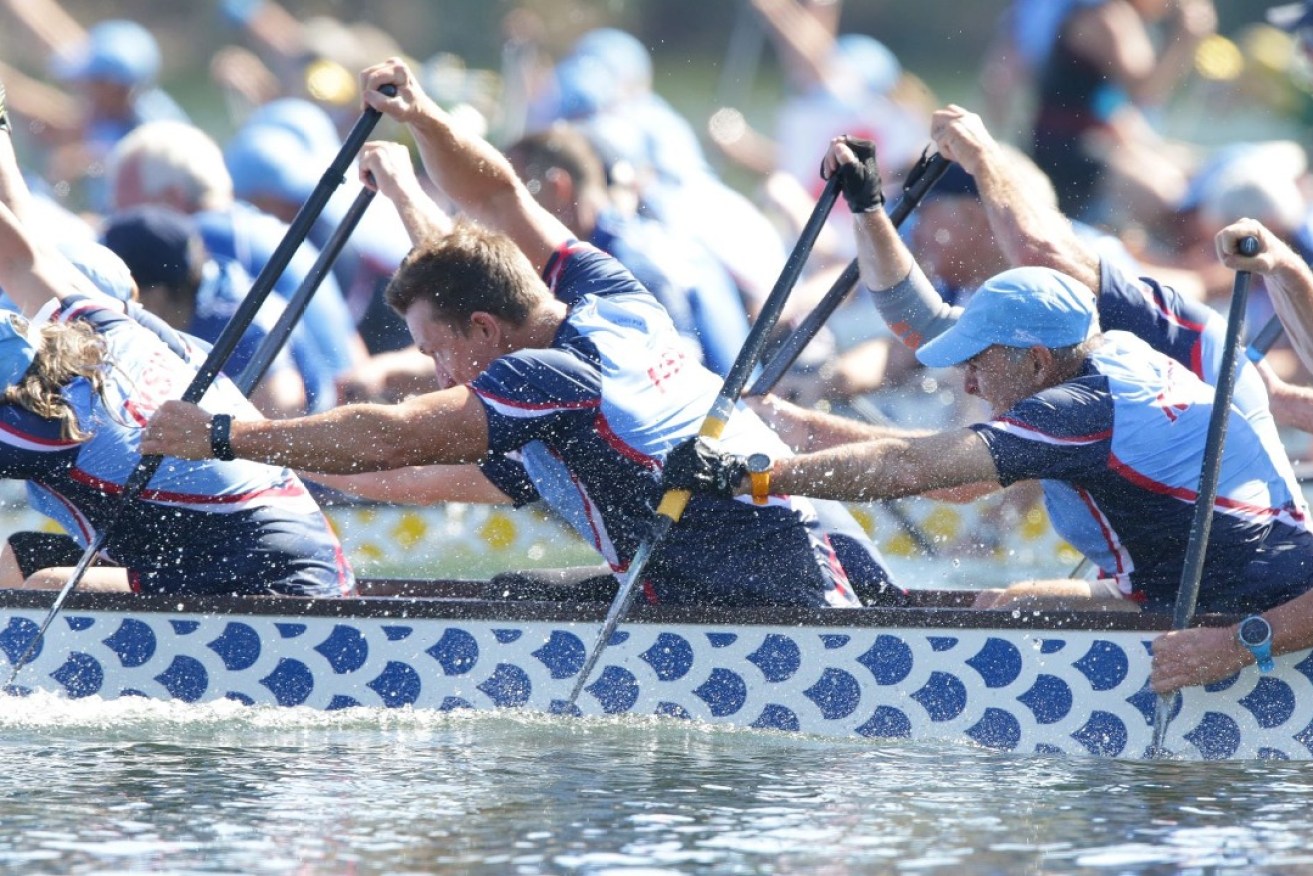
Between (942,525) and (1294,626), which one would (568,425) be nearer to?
(1294,626)

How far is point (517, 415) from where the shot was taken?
5246 mm

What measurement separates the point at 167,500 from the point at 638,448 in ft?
4.03

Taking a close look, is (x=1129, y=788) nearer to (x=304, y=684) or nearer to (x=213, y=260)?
(x=304, y=684)

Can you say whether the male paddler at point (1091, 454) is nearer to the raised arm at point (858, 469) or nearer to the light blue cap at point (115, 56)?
the raised arm at point (858, 469)

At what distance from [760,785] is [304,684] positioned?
135cm

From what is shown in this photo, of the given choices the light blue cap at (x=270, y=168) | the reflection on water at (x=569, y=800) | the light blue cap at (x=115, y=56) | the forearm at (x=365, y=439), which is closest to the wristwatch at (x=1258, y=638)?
the reflection on water at (x=569, y=800)

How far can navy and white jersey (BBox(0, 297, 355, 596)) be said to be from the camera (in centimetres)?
557

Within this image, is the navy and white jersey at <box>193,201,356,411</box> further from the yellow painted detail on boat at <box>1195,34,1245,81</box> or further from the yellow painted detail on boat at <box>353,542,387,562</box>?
the yellow painted detail on boat at <box>1195,34,1245,81</box>

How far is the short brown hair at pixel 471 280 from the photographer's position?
5422 millimetres

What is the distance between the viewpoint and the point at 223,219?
9.34 meters

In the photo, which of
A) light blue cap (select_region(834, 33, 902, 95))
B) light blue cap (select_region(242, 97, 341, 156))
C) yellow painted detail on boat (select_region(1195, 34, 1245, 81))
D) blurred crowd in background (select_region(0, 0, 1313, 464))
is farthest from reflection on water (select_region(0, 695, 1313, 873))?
yellow painted detail on boat (select_region(1195, 34, 1245, 81))

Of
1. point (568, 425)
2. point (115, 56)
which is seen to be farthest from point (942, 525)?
point (115, 56)

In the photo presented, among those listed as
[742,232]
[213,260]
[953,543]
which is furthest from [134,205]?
[953,543]

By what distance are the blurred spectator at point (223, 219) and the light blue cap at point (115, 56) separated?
12.2 feet
